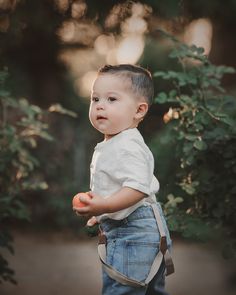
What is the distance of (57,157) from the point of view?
8242 mm

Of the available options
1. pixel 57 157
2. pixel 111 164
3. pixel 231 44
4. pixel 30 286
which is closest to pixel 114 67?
pixel 111 164

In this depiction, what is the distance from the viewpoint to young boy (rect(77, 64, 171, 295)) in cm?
188

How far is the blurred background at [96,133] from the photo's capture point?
114 inches

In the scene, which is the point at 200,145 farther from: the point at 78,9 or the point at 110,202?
the point at 78,9

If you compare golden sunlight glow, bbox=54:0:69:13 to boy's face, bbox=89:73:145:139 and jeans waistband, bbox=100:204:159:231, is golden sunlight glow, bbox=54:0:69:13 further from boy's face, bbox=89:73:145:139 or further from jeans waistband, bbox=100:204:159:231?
jeans waistband, bbox=100:204:159:231

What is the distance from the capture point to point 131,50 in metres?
7.39

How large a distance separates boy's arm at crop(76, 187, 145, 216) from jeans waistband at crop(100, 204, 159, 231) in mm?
159

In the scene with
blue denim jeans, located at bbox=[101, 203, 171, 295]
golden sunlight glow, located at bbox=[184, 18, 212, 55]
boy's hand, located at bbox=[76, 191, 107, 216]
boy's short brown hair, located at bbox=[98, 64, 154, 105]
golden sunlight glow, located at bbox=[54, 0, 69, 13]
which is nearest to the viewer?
boy's hand, located at bbox=[76, 191, 107, 216]

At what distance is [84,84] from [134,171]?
24.5ft

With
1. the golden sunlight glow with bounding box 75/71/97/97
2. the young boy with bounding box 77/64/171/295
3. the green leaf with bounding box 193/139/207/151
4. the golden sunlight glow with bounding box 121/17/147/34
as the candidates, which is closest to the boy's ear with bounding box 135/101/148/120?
the young boy with bounding box 77/64/171/295

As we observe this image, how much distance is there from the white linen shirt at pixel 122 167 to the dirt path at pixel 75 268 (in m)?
2.45

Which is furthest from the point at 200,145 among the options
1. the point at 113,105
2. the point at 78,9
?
the point at 78,9

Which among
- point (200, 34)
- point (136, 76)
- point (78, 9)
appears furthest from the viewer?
point (200, 34)

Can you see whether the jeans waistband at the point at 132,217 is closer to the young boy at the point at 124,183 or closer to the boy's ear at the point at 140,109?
the young boy at the point at 124,183
